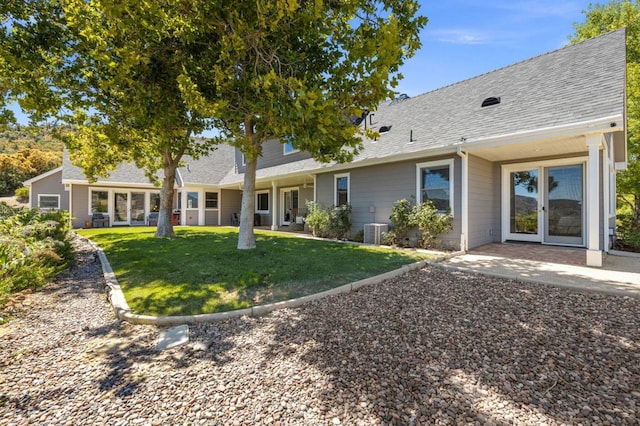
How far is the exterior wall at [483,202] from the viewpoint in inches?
325

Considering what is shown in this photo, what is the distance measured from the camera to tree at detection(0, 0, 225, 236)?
5574mm

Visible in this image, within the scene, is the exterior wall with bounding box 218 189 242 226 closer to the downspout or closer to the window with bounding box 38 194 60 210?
the window with bounding box 38 194 60 210

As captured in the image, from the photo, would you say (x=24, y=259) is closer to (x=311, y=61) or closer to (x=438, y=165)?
(x=311, y=61)

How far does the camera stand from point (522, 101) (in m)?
8.18

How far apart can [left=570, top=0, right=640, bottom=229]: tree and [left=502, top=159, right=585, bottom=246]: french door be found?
21.4 ft

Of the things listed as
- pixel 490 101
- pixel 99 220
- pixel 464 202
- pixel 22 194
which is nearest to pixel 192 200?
pixel 99 220

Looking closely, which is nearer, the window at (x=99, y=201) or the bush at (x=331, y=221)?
the bush at (x=331, y=221)

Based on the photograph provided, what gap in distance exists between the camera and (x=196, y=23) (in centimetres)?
572

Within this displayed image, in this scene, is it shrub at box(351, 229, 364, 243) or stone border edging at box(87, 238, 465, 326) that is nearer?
stone border edging at box(87, 238, 465, 326)

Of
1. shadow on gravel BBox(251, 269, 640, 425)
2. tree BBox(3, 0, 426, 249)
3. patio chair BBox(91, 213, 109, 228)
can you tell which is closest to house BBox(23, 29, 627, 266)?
tree BBox(3, 0, 426, 249)

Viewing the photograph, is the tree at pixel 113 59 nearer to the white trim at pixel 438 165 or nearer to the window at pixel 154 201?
the white trim at pixel 438 165

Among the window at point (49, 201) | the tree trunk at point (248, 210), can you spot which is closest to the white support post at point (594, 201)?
the tree trunk at point (248, 210)

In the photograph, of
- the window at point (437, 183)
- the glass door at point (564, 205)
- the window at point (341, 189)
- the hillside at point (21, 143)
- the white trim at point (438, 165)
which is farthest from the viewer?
the hillside at point (21, 143)

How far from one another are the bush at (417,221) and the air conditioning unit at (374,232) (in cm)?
23
